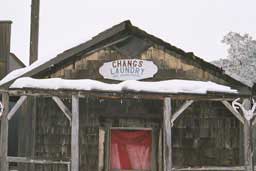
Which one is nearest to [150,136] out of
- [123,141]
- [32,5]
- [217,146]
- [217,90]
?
[123,141]

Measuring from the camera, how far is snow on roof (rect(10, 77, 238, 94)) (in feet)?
37.0

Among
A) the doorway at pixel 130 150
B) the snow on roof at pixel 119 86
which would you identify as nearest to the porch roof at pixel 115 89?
the snow on roof at pixel 119 86

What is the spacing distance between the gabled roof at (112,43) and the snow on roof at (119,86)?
1.47ft

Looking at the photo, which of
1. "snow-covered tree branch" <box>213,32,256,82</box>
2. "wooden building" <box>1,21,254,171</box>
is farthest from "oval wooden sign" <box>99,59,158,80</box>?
"snow-covered tree branch" <box>213,32,256,82</box>

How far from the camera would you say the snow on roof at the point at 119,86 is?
11.3 m

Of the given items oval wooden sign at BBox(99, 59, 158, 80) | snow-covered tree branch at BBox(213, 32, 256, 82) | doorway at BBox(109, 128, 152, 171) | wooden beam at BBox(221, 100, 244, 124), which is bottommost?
doorway at BBox(109, 128, 152, 171)

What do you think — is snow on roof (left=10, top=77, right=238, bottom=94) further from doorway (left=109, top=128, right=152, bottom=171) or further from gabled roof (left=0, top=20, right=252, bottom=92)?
doorway (left=109, top=128, right=152, bottom=171)

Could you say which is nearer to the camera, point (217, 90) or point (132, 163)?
point (217, 90)

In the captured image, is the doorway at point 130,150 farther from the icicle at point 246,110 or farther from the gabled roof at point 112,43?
the icicle at point 246,110

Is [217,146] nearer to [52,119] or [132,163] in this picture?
[132,163]

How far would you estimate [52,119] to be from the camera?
13.3 m

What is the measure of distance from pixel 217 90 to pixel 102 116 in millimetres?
3468

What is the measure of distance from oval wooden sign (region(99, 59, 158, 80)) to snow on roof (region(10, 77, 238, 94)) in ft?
0.91

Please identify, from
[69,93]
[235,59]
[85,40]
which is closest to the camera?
[69,93]
